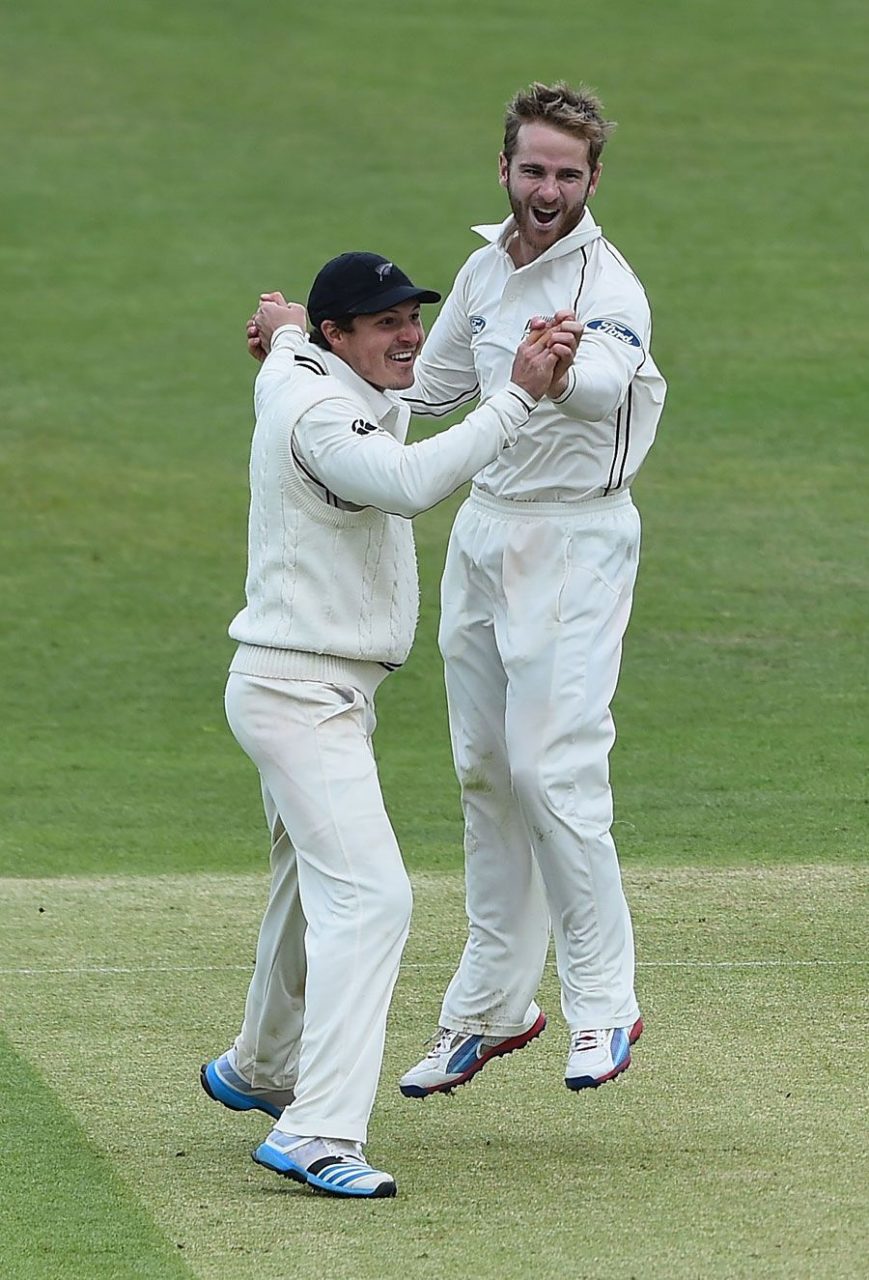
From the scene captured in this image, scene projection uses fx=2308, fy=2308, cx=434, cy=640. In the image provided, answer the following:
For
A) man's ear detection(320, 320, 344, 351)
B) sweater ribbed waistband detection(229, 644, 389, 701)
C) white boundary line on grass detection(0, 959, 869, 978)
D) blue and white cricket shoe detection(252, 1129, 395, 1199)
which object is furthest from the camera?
white boundary line on grass detection(0, 959, 869, 978)

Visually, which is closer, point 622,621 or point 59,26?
point 622,621

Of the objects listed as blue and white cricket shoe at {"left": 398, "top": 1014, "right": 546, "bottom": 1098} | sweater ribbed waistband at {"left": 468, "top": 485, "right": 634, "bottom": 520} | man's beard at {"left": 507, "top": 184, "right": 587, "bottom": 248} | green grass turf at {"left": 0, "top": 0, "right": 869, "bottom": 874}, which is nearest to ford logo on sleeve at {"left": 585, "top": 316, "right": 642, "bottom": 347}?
man's beard at {"left": 507, "top": 184, "right": 587, "bottom": 248}

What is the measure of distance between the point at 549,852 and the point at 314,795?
771 mm

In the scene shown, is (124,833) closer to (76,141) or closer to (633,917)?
(633,917)

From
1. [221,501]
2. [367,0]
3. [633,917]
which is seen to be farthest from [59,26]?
[633,917]

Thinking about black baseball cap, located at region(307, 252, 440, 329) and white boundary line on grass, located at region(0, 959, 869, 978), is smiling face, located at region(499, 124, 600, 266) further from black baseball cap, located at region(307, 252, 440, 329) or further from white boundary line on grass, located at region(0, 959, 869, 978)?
white boundary line on grass, located at region(0, 959, 869, 978)

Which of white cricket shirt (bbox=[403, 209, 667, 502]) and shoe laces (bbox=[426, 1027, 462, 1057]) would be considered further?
shoe laces (bbox=[426, 1027, 462, 1057])

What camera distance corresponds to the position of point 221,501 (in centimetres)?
1555

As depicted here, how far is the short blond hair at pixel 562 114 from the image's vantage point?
5688 mm

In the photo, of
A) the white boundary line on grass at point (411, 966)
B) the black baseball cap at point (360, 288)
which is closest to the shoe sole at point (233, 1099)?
the white boundary line on grass at point (411, 966)

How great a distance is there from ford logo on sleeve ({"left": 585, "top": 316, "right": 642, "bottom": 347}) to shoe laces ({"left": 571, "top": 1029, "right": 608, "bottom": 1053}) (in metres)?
1.69

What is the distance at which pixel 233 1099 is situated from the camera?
18.7 ft

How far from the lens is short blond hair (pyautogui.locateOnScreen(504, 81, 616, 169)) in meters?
5.69

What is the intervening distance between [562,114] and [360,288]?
2.53 feet
